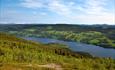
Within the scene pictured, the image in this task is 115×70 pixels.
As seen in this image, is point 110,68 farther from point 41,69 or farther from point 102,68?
point 41,69

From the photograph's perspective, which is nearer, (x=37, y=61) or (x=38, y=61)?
(x=37, y=61)

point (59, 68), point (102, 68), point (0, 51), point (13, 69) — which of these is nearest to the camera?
point (13, 69)

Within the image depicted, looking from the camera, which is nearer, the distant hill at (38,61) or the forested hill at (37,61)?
the forested hill at (37,61)

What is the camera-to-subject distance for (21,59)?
70688 millimetres

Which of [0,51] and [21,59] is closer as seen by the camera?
[21,59]

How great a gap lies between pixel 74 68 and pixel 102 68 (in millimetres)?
9044

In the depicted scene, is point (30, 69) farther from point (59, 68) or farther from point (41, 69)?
point (59, 68)

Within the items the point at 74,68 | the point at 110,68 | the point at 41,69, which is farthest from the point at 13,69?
the point at 110,68

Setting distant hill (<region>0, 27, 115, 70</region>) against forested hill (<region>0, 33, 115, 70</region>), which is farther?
distant hill (<region>0, 27, 115, 70</region>)

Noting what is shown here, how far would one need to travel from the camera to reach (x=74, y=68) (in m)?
57.3

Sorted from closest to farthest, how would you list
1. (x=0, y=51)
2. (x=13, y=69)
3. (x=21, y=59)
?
(x=13, y=69)
(x=21, y=59)
(x=0, y=51)

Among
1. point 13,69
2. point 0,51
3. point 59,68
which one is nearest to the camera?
point 13,69

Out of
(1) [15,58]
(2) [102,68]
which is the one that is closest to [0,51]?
(1) [15,58]

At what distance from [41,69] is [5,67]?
743cm
